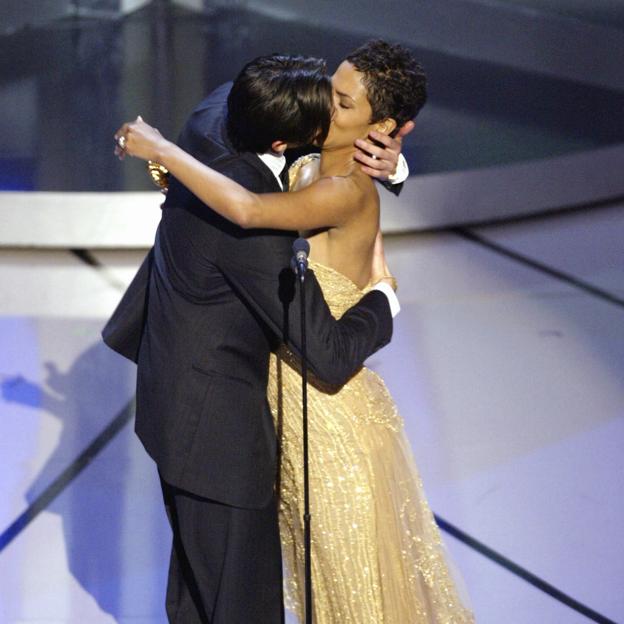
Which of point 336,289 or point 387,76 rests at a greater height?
point 387,76

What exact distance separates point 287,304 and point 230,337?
164 millimetres

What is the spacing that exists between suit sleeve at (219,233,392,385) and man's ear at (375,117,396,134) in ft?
0.79

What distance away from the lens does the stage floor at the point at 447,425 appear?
2.90m

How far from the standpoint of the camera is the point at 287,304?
2.00 metres

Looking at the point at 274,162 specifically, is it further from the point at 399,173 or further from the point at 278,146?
the point at 399,173

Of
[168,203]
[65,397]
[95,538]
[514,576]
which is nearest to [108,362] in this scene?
[65,397]

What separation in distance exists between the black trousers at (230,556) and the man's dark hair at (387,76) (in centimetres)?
74

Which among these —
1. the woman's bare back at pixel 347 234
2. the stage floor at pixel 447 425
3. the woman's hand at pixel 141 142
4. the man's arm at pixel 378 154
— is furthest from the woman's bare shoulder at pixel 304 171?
the stage floor at pixel 447 425

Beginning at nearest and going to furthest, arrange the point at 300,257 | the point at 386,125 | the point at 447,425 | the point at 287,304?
the point at 300,257, the point at 287,304, the point at 386,125, the point at 447,425

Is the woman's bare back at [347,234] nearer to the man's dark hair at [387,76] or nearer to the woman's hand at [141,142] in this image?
the man's dark hair at [387,76]

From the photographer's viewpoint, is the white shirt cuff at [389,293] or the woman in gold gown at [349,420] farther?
the white shirt cuff at [389,293]

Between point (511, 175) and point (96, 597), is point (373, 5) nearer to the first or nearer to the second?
point (511, 175)

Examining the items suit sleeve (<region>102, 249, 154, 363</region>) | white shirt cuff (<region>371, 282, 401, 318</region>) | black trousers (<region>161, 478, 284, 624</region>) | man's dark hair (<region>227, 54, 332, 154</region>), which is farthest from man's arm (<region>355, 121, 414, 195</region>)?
black trousers (<region>161, 478, 284, 624</region>)

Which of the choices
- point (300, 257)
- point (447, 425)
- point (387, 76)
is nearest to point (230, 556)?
point (300, 257)
